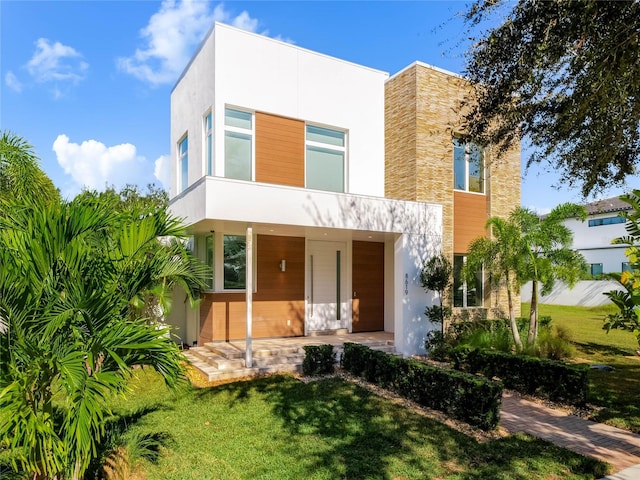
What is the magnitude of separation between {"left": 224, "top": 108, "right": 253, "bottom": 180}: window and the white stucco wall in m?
0.24

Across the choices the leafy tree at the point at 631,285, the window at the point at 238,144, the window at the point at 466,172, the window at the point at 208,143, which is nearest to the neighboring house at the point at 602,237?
the window at the point at 466,172

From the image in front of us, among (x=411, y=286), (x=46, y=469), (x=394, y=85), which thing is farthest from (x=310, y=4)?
(x=46, y=469)

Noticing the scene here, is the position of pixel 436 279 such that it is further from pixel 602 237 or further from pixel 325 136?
pixel 602 237

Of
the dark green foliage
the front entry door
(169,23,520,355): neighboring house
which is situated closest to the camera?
the dark green foliage

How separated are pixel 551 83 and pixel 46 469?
31.9 feet

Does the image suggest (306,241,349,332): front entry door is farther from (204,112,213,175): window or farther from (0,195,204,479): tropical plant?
(0,195,204,479): tropical plant

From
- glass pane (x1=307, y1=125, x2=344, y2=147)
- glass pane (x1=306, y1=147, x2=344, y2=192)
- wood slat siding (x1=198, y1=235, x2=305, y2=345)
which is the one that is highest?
glass pane (x1=307, y1=125, x2=344, y2=147)

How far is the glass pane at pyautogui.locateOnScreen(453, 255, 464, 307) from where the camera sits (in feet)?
47.6

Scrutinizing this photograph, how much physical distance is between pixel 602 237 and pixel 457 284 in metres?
28.4

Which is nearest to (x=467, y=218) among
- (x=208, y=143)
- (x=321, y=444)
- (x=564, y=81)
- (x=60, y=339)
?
(x=564, y=81)

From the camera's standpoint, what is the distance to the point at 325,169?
14.1 m

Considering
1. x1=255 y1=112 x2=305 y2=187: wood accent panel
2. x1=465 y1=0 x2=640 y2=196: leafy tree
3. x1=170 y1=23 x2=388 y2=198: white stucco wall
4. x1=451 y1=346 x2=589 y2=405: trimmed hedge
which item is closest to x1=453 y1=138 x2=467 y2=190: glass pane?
x1=170 y1=23 x2=388 y2=198: white stucco wall

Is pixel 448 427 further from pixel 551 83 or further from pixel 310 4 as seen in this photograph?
pixel 310 4

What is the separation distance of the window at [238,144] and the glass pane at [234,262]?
1.98 m
